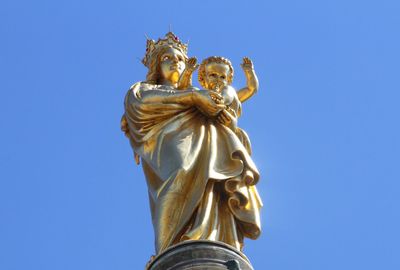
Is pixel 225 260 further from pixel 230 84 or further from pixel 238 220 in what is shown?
pixel 230 84

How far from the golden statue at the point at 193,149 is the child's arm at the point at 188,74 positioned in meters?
0.02

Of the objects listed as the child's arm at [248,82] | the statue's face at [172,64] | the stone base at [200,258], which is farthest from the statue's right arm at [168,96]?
the stone base at [200,258]

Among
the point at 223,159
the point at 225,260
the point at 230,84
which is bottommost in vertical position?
the point at 225,260

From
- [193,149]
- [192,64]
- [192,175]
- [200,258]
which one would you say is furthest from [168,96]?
[200,258]

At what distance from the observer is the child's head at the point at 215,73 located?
20469 millimetres

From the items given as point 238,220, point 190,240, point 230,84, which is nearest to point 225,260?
point 190,240

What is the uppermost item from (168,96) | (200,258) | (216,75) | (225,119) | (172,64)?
(172,64)

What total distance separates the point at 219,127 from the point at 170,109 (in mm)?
791

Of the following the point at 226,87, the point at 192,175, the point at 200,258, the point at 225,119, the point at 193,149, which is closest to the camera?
the point at 200,258

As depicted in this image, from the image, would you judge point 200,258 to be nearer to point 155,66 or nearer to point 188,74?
point 188,74

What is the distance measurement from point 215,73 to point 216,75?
0.11ft

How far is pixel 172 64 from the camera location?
69.7 feet

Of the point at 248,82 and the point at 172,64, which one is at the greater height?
the point at 172,64

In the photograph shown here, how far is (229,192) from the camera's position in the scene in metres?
18.5
